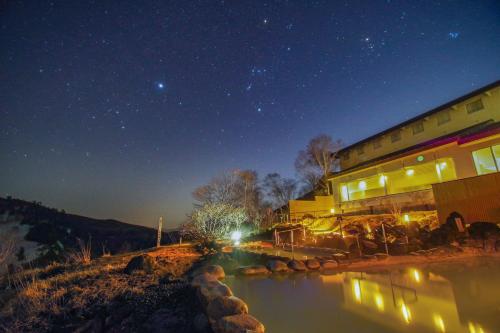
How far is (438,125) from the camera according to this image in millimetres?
18922

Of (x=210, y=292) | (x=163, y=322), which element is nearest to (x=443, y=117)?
(x=210, y=292)

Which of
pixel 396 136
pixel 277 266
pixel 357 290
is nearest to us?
pixel 357 290

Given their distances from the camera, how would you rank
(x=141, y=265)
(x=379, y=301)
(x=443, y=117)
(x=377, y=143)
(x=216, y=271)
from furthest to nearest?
(x=377, y=143), (x=443, y=117), (x=141, y=265), (x=216, y=271), (x=379, y=301)

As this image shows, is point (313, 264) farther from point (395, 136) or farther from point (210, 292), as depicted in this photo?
point (395, 136)

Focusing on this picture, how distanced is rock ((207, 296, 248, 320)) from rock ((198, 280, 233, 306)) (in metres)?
0.28

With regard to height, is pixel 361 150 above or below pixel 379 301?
above

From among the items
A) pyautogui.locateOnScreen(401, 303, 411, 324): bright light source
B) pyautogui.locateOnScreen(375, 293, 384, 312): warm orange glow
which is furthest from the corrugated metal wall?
pyautogui.locateOnScreen(401, 303, 411, 324): bright light source

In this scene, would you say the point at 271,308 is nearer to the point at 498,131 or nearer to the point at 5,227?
the point at 498,131

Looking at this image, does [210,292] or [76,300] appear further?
[76,300]

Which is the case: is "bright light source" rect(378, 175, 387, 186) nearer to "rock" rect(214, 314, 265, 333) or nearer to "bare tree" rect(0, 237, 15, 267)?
"rock" rect(214, 314, 265, 333)

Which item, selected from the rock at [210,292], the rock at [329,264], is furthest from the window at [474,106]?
the rock at [210,292]

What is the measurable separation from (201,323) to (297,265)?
15.1 feet

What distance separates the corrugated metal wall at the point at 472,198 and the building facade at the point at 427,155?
133 cm

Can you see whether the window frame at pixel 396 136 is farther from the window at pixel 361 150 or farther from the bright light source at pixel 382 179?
the bright light source at pixel 382 179
